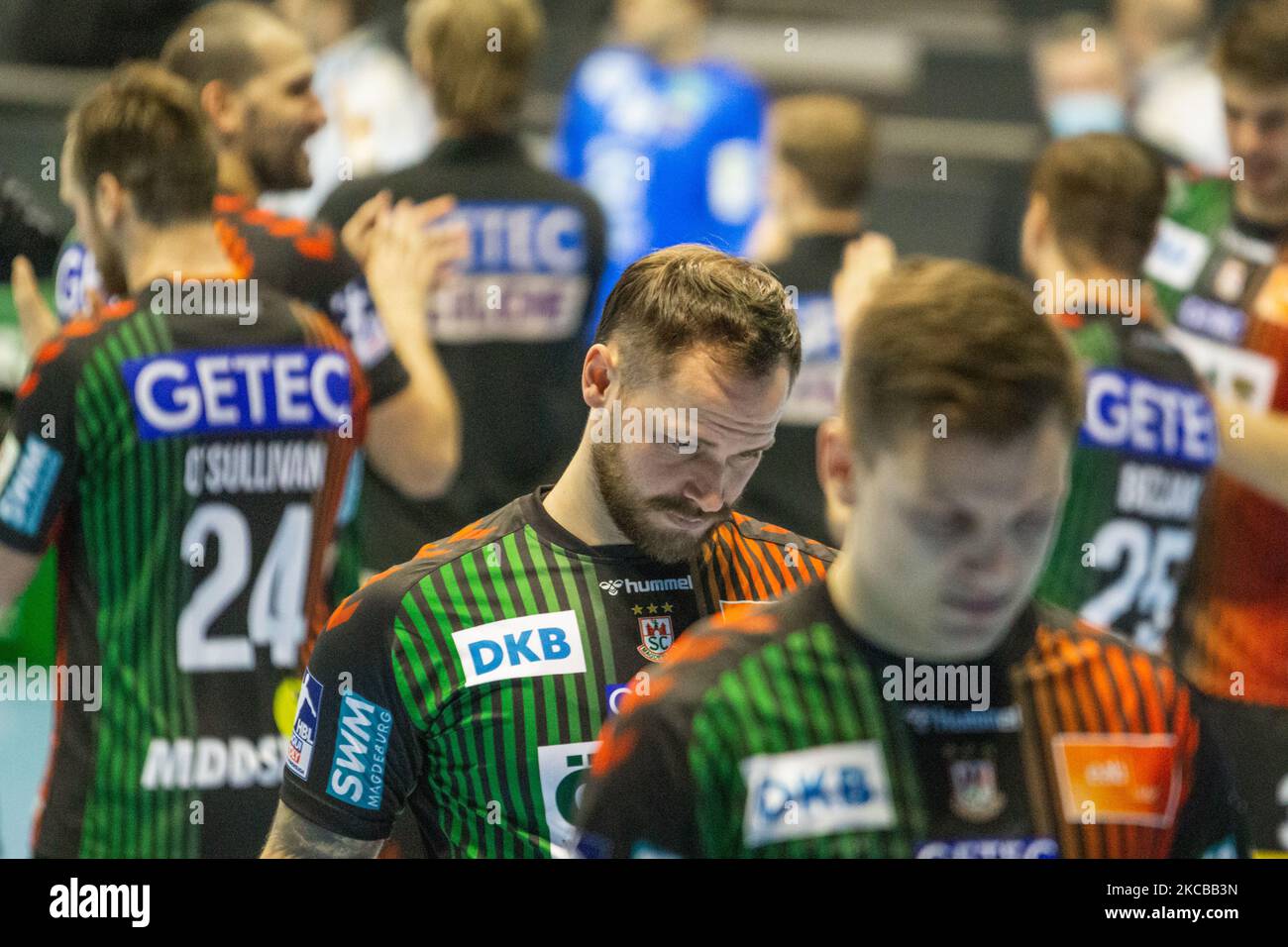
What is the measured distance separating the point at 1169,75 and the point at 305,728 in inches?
279

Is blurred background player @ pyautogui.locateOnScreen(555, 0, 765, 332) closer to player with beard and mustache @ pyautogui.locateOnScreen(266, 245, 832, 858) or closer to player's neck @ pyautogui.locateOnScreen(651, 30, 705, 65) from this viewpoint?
player's neck @ pyautogui.locateOnScreen(651, 30, 705, 65)

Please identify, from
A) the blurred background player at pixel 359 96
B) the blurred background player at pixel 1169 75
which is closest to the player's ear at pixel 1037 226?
the blurred background player at pixel 359 96

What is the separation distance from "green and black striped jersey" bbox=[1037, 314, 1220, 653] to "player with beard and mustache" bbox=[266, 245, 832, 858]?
1.81 m

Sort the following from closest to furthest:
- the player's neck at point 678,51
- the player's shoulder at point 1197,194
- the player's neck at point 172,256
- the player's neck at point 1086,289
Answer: the player's neck at point 172,256, the player's neck at point 1086,289, the player's shoulder at point 1197,194, the player's neck at point 678,51

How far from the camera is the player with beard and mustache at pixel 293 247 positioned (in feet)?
13.0

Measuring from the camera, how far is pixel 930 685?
2.07 metres

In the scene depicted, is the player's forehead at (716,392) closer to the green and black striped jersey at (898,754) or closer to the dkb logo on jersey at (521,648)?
the dkb logo on jersey at (521,648)

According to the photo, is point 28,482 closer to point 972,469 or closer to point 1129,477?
point 972,469

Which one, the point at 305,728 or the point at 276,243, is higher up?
the point at 276,243

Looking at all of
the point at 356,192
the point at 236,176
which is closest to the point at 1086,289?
the point at 356,192

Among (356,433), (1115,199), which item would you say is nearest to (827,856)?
(356,433)

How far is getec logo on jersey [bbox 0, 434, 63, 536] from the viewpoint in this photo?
3.39m

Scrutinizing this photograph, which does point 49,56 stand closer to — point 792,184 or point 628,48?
point 628,48

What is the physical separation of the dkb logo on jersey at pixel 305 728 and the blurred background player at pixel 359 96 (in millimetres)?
4775
